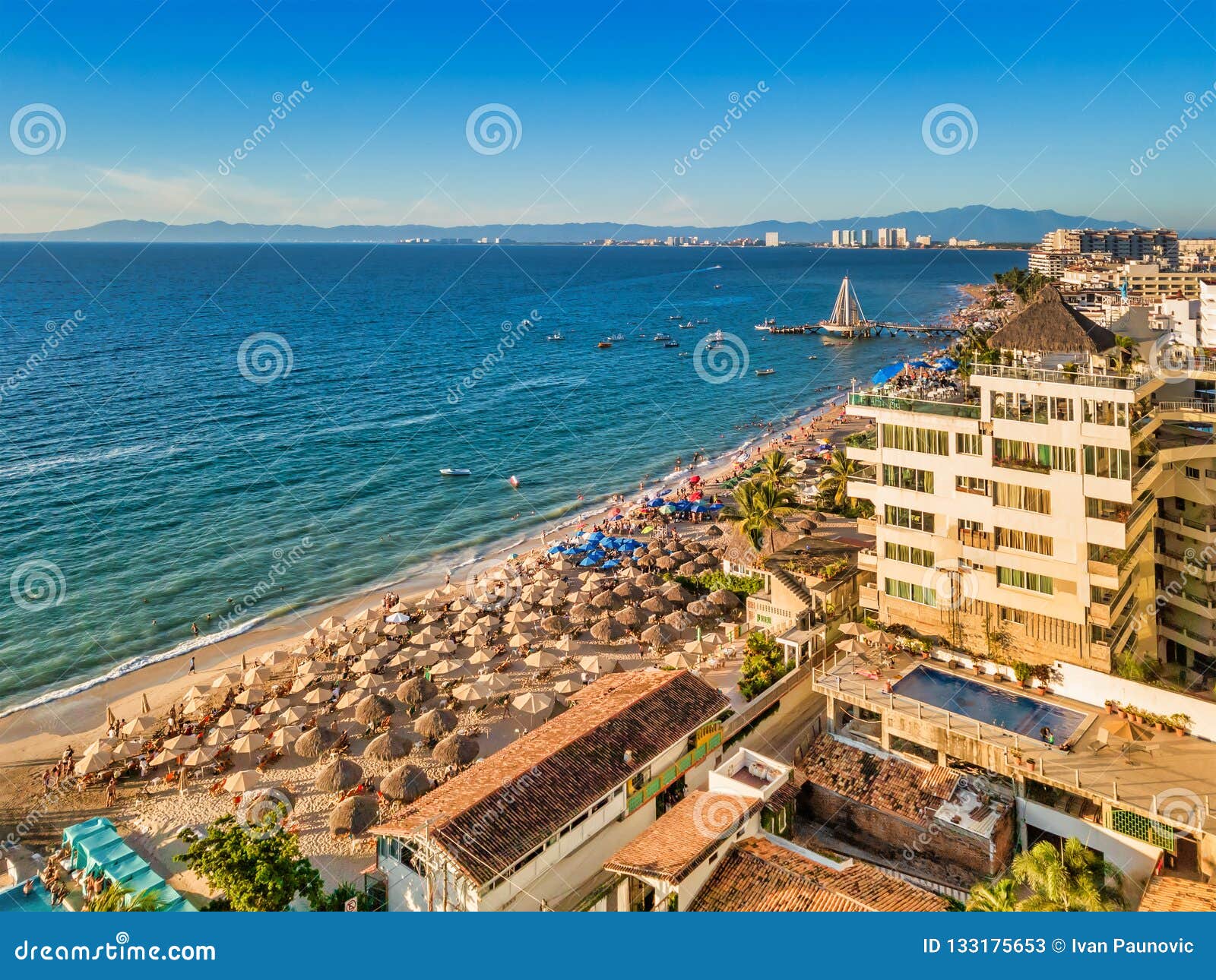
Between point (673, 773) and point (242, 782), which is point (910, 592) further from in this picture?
point (242, 782)

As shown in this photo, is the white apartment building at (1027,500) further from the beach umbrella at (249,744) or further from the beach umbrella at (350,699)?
the beach umbrella at (249,744)

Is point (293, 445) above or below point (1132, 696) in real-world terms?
above

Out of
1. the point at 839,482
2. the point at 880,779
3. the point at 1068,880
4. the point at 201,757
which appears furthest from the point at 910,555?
the point at 201,757

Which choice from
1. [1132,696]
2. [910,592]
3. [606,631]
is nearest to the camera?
[1132,696]

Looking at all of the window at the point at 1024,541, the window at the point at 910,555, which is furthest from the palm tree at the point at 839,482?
the window at the point at 1024,541

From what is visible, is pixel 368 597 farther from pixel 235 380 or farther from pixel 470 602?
pixel 235 380

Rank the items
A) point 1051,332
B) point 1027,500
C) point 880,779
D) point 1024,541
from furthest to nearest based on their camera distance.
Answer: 1. point 1051,332
2. point 1024,541
3. point 1027,500
4. point 880,779

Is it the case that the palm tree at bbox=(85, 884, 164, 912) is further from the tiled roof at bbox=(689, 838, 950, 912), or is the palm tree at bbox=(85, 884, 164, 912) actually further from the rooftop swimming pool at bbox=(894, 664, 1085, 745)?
the rooftop swimming pool at bbox=(894, 664, 1085, 745)
